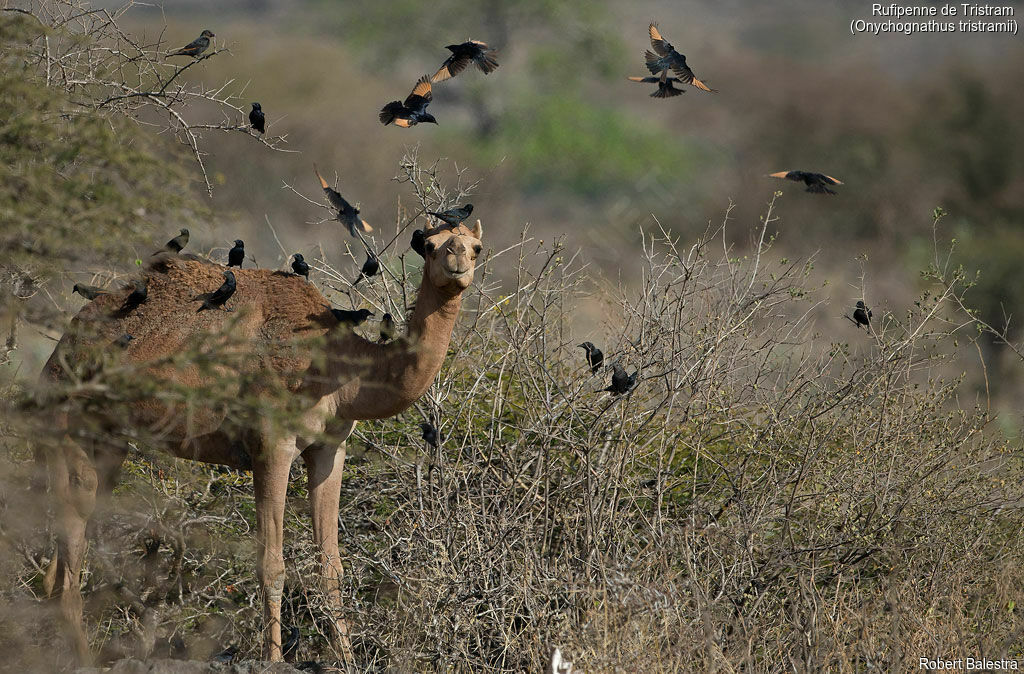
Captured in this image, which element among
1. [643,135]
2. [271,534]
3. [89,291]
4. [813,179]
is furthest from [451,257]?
[643,135]

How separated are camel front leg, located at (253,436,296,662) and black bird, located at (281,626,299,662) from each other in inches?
3.5

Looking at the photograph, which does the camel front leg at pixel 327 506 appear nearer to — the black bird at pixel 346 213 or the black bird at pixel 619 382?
the black bird at pixel 346 213

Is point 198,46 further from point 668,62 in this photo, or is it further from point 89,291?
point 668,62

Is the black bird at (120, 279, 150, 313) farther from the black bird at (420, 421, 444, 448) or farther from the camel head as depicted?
the black bird at (420, 421, 444, 448)

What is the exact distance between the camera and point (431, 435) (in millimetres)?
7270

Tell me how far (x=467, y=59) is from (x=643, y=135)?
34957 mm

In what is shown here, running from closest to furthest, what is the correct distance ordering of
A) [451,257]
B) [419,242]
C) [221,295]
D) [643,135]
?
1. [451,257]
2. [419,242]
3. [221,295]
4. [643,135]

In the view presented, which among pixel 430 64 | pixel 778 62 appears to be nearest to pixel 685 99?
pixel 778 62

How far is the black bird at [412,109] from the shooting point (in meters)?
7.06

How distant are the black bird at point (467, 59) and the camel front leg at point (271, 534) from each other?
2.25m

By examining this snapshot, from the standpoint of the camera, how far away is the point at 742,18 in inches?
2473

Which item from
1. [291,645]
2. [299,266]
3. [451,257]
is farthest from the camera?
[299,266]

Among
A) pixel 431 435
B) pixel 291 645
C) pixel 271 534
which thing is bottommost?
pixel 291 645

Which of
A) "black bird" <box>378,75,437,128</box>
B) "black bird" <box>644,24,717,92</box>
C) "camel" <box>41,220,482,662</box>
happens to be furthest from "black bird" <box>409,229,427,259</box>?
"black bird" <box>644,24,717,92</box>
